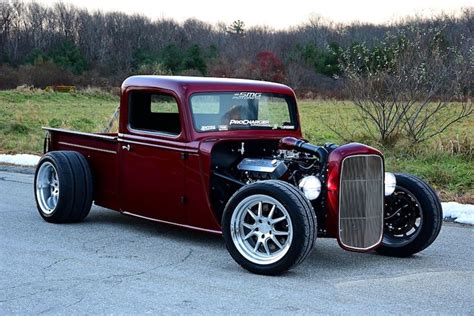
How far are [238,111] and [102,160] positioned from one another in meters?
1.69

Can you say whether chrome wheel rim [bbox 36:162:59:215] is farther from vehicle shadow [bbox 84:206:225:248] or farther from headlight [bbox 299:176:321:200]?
headlight [bbox 299:176:321:200]

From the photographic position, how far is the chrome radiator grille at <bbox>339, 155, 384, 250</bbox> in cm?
695

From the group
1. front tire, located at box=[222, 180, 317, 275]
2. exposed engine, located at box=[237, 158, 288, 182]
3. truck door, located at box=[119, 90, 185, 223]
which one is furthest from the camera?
truck door, located at box=[119, 90, 185, 223]

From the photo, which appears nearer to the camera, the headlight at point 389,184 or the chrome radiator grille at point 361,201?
the chrome radiator grille at point 361,201

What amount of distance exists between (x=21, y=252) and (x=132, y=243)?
43.8 inches

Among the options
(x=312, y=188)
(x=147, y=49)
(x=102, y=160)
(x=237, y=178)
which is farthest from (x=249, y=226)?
(x=147, y=49)

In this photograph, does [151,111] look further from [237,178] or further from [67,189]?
[237,178]

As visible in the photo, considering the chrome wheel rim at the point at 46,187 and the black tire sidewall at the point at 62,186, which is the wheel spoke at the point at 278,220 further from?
the chrome wheel rim at the point at 46,187

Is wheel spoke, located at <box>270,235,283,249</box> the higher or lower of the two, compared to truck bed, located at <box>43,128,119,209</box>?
lower

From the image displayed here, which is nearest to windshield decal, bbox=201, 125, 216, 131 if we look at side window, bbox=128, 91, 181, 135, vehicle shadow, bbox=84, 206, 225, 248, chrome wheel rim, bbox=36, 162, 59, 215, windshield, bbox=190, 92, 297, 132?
windshield, bbox=190, 92, 297, 132

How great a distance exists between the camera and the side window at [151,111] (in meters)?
8.38

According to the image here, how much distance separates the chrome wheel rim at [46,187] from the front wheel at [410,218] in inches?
150

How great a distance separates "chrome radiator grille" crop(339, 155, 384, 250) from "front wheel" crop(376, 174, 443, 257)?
19.4 inches

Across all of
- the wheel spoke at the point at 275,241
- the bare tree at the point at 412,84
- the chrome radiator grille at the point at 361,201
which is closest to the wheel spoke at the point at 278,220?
the wheel spoke at the point at 275,241
